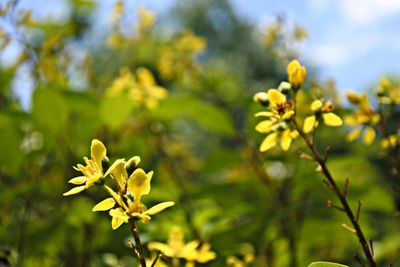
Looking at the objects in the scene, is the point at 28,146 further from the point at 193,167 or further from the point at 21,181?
the point at 193,167

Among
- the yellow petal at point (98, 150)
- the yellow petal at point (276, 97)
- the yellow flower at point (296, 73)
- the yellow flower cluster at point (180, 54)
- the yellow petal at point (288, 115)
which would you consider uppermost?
the yellow flower cluster at point (180, 54)

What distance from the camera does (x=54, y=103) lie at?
1330 millimetres

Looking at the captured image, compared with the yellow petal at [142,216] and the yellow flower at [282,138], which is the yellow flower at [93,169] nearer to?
the yellow petal at [142,216]

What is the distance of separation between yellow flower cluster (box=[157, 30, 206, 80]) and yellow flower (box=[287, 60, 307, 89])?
1334mm

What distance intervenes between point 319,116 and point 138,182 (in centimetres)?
33

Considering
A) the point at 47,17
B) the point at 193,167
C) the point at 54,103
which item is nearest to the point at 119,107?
the point at 54,103

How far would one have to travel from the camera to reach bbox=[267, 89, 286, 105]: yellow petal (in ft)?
2.48

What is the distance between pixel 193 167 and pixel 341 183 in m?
1.51

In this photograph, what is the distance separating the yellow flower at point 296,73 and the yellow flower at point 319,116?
39 mm

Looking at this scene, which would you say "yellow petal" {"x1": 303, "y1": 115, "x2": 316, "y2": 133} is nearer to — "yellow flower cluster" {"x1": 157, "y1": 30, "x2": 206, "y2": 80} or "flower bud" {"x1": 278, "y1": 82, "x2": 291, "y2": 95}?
"flower bud" {"x1": 278, "y1": 82, "x2": 291, "y2": 95}

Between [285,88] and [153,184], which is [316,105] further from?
[153,184]

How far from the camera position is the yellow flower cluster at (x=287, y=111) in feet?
2.51

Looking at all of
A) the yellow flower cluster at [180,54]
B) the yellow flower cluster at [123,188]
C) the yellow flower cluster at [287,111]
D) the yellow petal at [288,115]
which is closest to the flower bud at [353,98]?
the yellow flower cluster at [287,111]

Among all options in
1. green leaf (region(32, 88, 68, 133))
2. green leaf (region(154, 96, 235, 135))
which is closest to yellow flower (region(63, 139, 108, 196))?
green leaf (region(32, 88, 68, 133))
